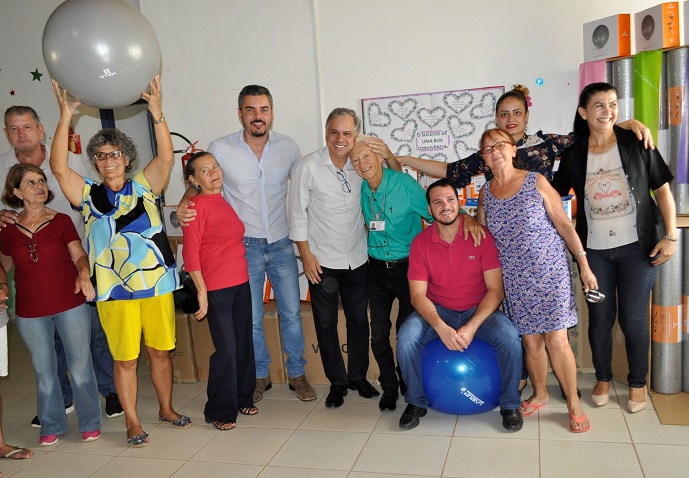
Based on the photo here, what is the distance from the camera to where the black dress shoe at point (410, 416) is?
2.85 m

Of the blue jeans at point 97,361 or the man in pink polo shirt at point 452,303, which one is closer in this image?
the man in pink polo shirt at point 452,303

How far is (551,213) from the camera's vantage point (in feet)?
8.77

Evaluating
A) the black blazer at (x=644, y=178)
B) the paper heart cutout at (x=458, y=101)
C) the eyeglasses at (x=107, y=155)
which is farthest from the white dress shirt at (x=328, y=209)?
the black blazer at (x=644, y=178)

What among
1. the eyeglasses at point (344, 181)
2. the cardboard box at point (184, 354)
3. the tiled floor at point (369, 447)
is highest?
the eyeglasses at point (344, 181)

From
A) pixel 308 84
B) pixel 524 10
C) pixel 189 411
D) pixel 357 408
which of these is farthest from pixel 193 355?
pixel 524 10

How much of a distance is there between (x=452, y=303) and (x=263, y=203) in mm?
1190

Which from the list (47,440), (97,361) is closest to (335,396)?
(97,361)

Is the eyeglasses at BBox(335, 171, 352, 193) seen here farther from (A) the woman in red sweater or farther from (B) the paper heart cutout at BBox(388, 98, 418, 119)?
(B) the paper heart cutout at BBox(388, 98, 418, 119)

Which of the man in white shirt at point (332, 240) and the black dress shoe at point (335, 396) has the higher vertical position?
the man in white shirt at point (332, 240)

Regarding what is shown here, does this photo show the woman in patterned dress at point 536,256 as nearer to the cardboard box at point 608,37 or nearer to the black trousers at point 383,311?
the black trousers at point 383,311

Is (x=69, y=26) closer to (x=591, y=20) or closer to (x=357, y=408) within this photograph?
(x=357, y=408)

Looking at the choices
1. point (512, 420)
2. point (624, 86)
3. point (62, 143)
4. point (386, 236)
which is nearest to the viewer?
point (62, 143)

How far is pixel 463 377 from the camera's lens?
2.68m

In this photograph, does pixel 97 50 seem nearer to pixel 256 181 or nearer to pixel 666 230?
pixel 256 181
